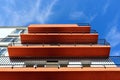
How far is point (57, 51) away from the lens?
18781 millimetres

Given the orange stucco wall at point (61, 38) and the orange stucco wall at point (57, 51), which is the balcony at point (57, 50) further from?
the orange stucco wall at point (61, 38)

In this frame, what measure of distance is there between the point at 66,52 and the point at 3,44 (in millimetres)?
9037

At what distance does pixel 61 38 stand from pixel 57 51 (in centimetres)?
344

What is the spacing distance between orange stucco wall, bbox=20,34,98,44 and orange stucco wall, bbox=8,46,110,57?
3.02m

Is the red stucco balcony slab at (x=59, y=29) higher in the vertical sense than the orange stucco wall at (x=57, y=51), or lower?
higher

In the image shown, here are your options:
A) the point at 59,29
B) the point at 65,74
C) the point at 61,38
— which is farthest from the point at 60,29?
the point at 65,74

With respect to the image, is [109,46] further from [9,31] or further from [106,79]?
[9,31]

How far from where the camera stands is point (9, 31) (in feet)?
101

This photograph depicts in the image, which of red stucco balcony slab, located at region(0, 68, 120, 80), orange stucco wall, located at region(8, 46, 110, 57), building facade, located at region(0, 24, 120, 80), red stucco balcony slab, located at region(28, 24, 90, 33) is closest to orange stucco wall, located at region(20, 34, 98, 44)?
building facade, located at region(0, 24, 120, 80)

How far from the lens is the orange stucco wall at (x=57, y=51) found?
1877cm

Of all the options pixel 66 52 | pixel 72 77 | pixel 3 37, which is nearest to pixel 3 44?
pixel 3 37

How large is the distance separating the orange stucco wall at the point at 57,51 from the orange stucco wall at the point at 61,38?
9.92ft

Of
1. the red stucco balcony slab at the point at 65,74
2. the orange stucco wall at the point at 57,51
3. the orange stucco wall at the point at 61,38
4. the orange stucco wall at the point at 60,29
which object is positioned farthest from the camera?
the orange stucco wall at the point at 60,29

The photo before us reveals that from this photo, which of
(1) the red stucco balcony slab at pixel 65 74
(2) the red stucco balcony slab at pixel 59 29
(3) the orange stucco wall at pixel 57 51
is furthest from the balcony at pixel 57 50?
(2) the red stucco balcony slab at pixel 59 29
